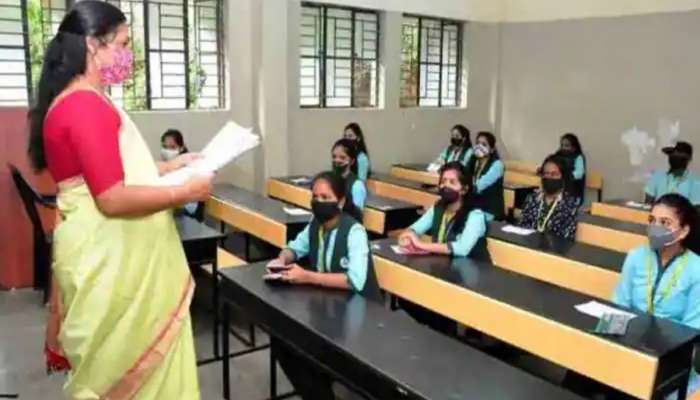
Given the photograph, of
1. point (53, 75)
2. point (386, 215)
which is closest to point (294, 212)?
point (386, 215)

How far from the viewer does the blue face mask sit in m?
2.78

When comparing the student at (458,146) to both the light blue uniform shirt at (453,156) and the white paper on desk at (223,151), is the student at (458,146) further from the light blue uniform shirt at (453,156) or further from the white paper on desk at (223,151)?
the white paper on desk at (223,151)

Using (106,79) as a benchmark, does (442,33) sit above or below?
above

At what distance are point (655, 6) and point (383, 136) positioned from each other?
3.43 m

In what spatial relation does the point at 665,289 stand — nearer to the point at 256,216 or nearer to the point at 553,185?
the point at 553,185

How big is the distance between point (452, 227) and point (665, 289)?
117cm

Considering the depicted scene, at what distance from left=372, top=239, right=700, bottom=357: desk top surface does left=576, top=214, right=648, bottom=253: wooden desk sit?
150cm

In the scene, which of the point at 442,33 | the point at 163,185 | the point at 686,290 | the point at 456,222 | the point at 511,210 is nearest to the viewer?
the point at 163,185

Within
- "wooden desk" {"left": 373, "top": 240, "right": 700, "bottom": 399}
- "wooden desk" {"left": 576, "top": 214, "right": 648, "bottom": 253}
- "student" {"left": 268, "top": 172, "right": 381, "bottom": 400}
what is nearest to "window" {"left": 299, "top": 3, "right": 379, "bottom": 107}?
"wooden desk" {"left": 576, "top": 214, "right": 648, "bottom": 253}

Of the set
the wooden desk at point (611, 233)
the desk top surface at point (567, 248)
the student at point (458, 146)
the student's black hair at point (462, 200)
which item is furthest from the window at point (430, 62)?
the student's black hair at point (462, 200)

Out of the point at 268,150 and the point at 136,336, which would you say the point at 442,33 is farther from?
the point at 136,336

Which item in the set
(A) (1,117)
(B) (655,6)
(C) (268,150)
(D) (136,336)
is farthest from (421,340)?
(B) (655,6)

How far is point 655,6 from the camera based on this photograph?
7.23 m

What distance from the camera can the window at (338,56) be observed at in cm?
733
